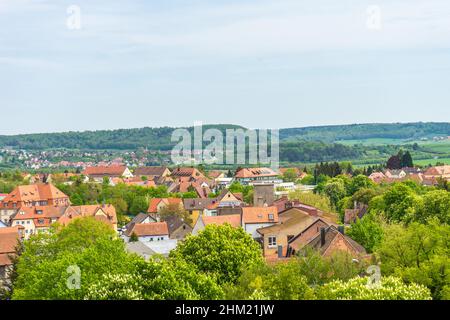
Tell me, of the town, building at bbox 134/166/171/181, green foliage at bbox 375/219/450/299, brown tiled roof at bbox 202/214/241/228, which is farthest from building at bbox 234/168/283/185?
green foliage at bbox 375/219/450/299

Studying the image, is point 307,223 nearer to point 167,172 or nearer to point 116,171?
point 167,172

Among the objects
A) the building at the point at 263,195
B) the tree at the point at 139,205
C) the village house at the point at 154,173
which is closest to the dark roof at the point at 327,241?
the building at the point at 263,195

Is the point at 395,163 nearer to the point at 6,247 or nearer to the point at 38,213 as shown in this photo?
the point at 38,213

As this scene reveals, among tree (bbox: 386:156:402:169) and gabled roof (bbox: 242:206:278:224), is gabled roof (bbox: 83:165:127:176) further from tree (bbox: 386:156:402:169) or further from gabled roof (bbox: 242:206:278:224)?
gabled roof (bbox: 242:206:278:224)

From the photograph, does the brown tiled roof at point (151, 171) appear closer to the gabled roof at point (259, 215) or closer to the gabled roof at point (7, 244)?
the gabled roof at point (259, 215)

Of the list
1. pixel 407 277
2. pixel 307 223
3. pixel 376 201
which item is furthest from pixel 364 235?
pixel 376 201

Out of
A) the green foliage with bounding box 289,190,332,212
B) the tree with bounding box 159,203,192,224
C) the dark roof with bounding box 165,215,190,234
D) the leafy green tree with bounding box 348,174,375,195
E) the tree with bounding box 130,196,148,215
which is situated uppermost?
the leafy green tree with bounding box 348,174,375,195

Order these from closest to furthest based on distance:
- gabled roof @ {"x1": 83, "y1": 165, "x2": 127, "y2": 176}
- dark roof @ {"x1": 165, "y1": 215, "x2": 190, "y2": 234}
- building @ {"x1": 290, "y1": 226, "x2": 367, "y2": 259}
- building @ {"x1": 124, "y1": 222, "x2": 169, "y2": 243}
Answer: building @ {"x1": 290, "y1": 226, "x2": 367, "y2": 259} → building @ {"x1": 124, "y1": 222, "x2": 169, "y2": 243} → dark roof @ {"x1": 165, "y1": 215, "x2": 190, "y2": 234} → gabled roof @ {"x1": 83, "y1": 165, "x2": 127, "y2": 176}
